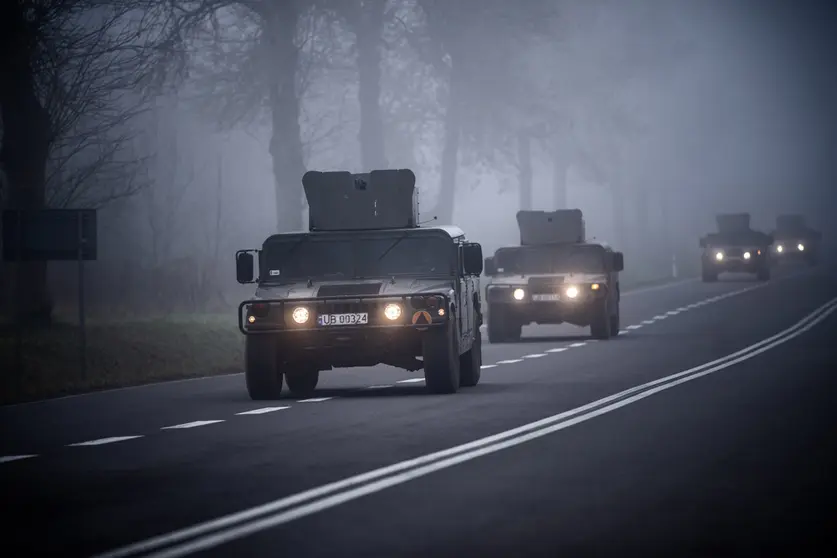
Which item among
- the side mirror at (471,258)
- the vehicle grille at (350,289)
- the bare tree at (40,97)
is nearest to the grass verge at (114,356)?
the bare tree at (40,97)

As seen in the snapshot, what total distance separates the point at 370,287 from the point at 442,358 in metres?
1.18

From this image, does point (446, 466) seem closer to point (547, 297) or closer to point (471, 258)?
point (471, 258)

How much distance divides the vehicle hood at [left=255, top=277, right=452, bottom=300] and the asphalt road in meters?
1.19

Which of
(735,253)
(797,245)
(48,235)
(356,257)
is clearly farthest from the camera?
(797,245)

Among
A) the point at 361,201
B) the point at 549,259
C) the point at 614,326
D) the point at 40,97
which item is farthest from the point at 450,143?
the point at 361,201

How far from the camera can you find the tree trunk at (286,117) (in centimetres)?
4009

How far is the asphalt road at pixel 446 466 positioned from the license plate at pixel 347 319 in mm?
896

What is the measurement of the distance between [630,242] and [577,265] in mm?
69042

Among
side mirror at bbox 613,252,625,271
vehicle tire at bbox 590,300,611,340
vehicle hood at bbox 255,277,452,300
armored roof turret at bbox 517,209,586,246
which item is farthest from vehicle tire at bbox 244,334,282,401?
armored roof turret at bbox 517,209,586,246

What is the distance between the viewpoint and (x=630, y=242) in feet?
335

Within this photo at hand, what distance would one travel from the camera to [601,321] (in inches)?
1270

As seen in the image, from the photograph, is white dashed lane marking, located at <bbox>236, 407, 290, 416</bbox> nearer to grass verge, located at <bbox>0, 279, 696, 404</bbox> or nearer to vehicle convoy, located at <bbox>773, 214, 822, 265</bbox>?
grass verge, located at <bbox>0, 279, 696, 404</bbox>

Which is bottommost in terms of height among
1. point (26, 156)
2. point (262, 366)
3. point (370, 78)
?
point (262, 366)

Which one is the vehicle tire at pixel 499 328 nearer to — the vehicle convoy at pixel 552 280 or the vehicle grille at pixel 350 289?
the vehicle convoy at pixel 552 280
